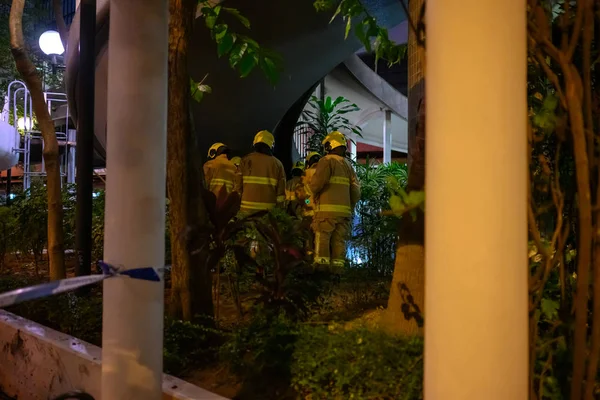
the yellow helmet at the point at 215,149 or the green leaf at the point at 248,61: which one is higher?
the green leaf at the point at 248,61

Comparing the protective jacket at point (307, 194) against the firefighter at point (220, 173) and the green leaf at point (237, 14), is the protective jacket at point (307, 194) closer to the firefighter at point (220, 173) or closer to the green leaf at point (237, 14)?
the firefighter at point (220, 173)

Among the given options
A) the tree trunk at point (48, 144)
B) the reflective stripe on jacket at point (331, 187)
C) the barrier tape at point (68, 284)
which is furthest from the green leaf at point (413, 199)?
the reflective stripe on jacket at point (331, 187)

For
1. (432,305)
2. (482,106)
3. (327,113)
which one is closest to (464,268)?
(432,305)

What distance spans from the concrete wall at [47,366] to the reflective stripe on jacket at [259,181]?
162 inches

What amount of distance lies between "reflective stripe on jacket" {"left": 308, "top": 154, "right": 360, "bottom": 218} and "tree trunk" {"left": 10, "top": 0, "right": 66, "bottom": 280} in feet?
12.1

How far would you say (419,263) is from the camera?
3.77 meters

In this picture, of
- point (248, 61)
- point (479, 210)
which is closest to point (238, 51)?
point (248, 61)

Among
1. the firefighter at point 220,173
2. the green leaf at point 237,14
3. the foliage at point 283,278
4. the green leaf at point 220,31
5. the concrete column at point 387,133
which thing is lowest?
the foliage at point 283,278

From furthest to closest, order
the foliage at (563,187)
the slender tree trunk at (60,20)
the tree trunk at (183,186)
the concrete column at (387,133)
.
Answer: the concrete column at (387,133), the slender tree trunk at (60,20), the tree trunk at (183,186), the foliage at (563,187)

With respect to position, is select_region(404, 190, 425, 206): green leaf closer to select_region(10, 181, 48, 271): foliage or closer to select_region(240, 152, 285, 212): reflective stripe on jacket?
select_region(240, 152, 285, 212): reflective stripe on jacket

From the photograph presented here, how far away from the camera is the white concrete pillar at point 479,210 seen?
1518 mm

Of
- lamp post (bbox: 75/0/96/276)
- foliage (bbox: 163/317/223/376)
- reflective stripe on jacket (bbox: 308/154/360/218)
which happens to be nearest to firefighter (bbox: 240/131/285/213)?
reflective stripe on jacket (bbox: 308/154/360/218)

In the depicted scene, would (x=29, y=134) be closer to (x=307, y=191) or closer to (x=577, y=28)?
(x=307, y=191)

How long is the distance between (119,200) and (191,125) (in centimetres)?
209
